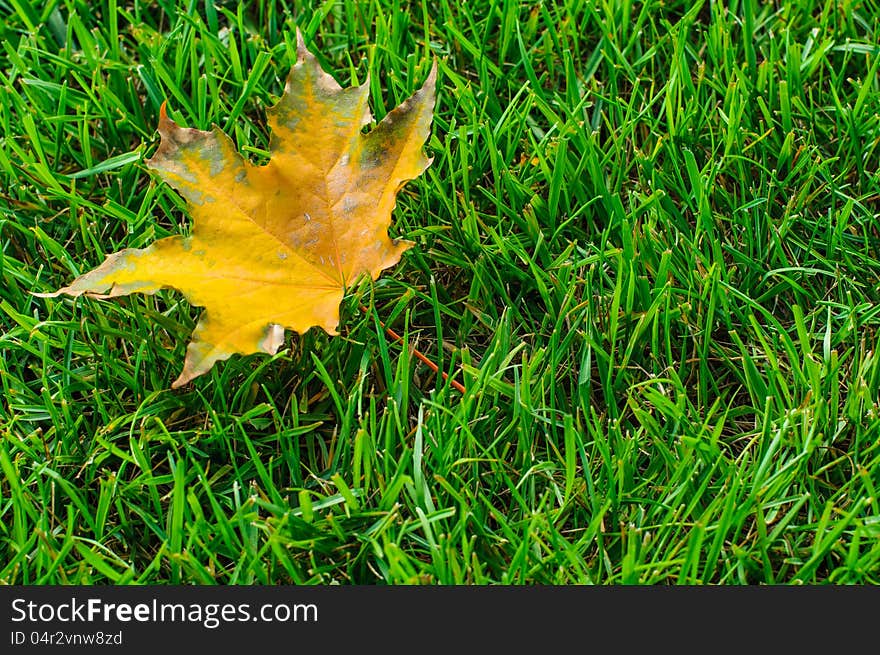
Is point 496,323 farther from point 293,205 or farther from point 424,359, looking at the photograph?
point 293,205

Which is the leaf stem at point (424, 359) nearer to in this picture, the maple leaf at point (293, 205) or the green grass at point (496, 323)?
the green grass at point (496, 323)

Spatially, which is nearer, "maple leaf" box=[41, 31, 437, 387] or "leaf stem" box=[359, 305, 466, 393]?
"maple leaf" box=[41, 31, 437, 387]

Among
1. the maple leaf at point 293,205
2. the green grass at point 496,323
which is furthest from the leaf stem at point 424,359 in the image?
the maple leaf at point 293,205

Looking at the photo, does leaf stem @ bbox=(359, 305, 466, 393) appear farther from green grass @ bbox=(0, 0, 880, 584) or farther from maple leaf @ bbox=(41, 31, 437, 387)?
maple leaf @ bbox=(41, 31, 437, 387)

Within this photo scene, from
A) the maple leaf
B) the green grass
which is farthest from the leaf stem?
the maple leaf

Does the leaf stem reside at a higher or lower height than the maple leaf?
lower
